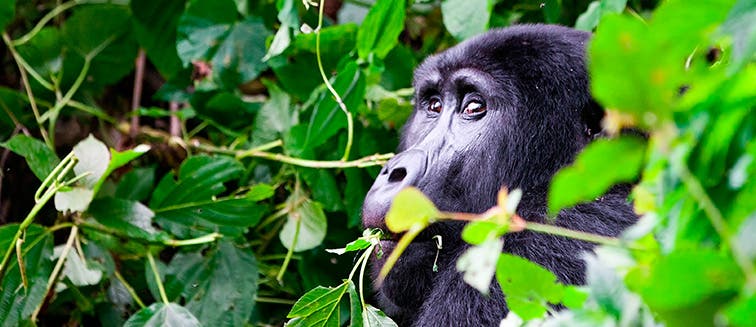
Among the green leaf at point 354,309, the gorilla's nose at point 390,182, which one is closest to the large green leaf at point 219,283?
the gorilla's nose at point 390,182

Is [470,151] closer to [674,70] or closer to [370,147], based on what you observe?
[370,147]

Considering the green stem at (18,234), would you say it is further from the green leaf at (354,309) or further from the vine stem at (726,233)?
the vine stem at (726,233)

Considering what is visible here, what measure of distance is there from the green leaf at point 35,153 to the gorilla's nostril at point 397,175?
99 cm

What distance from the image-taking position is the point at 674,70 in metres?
0.80

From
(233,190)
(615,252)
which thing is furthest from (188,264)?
(615,252)

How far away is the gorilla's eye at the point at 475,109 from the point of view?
2.30m

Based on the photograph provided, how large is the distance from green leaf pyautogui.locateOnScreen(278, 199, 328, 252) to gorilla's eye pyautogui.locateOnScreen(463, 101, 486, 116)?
0.61 m

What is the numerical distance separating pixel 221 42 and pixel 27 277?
1.10 m

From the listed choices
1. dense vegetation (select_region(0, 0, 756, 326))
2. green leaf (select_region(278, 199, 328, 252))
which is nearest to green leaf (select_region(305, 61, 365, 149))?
Result: dense vegetation (select_region(0, 0, 756, 326))

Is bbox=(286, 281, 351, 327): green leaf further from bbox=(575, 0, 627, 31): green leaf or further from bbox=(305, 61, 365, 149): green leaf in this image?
bbox=(575, 0, 627, 31): green leaf

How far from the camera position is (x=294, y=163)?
274cm

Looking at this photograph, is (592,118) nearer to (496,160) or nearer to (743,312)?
(496,160)

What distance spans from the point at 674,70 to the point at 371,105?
212 centimetres

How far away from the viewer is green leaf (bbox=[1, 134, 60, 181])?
2486 millimetres
